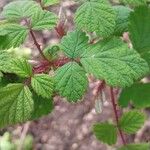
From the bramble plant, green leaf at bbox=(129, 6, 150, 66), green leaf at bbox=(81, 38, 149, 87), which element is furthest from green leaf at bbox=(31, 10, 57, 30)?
green leaf at bbox=(129, 6, 150, 66)

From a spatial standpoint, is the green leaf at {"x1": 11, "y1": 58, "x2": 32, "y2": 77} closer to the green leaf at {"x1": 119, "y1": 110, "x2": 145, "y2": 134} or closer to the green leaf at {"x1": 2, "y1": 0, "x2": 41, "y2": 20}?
the green leaf at {"x1": 2, "y1": 0, "x2": 41, "y2": 20}

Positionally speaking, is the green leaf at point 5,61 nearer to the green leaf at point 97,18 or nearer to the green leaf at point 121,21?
the green leaf at point 97,18

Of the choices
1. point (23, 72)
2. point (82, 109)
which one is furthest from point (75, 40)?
point (82, 109)

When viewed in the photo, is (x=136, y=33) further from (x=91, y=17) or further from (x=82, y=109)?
(x=82, y=109)

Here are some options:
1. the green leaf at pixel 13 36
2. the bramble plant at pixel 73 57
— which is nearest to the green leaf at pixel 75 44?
the bramble plant at pixel 73 57

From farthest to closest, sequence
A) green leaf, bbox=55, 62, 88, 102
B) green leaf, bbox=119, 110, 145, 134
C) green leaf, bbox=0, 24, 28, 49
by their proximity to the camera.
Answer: green leaf, bbox=119, 110, 145, 134 < green leaf, bbox=0, 24, 28, 49 < green leaf, bbox=55, 62, 88, 102

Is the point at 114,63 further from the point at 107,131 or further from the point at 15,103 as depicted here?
the point at 107,131
